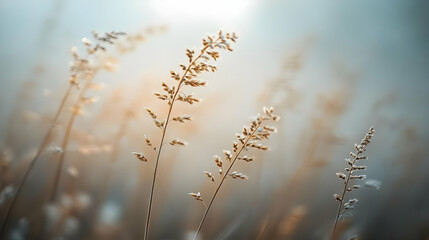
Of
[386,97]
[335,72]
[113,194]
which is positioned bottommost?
[113,194]

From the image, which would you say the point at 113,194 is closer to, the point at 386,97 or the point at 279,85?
the point at 279,85

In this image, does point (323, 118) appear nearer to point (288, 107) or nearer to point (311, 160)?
point (288, 107)

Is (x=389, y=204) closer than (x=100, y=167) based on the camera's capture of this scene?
No

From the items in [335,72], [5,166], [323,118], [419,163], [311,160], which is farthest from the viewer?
[335,72]

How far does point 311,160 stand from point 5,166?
174 cm

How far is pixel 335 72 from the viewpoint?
353cm

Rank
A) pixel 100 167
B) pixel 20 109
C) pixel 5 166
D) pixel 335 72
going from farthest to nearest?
pixel 335 72, pixel 100 167, pixel 20 109, pixel 5 166

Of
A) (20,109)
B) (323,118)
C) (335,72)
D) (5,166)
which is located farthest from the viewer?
(335,72)

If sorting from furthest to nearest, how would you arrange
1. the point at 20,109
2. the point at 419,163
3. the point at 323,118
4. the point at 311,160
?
the point at 419,163
the point at 323,118
the point at 20,109
the point at 311,160

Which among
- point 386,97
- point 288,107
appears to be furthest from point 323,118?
point 386,97

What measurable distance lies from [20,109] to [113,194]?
1115 mm

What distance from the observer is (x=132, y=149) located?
3072 millimetres

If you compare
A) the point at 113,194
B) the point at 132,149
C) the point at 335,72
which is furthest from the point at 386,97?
the point at 113,194

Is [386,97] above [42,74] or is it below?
above
